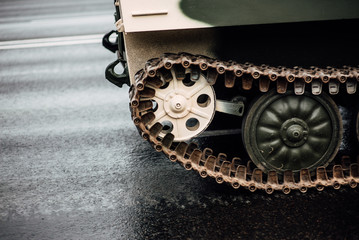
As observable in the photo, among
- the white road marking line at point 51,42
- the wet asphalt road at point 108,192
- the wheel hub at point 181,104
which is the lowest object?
the white road marking line at point 51,42

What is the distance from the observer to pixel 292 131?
4.40 meters

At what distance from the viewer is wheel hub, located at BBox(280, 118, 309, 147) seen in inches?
173

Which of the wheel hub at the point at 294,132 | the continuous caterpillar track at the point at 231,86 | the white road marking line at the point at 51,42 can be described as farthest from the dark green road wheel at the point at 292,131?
the white road marking line at the point at 51,42

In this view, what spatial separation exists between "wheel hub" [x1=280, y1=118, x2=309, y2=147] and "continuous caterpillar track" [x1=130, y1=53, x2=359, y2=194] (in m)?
0.27

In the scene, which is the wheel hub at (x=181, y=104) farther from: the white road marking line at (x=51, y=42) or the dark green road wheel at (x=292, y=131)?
the white road marking line at (x=51, y=42)

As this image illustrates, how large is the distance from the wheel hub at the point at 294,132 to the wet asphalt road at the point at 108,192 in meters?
0.46

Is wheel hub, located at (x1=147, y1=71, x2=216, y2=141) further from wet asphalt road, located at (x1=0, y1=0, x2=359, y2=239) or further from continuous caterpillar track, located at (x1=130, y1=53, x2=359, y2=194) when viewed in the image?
wet asphalt road, located at (x1=0, y1=0, x2=359, y2=239)

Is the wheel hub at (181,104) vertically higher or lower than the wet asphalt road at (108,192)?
higher

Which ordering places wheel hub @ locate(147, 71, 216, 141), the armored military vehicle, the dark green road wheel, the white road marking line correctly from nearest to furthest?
the armored military vehicle < wheel hub @ locate(147, 71, 216, 141) < the dark green road wheel < the white road marking line

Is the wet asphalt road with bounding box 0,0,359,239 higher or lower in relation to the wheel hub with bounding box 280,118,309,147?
lower

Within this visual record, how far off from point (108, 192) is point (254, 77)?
67.4 inches

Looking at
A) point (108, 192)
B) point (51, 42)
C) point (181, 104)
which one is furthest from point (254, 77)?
point (51, 42)

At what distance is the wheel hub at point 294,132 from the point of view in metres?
4.41

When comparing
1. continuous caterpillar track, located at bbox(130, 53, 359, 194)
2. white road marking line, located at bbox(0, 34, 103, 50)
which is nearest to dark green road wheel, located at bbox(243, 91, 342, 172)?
continuous caterpillar track, located at bbox(130, 53, 359, 194)
